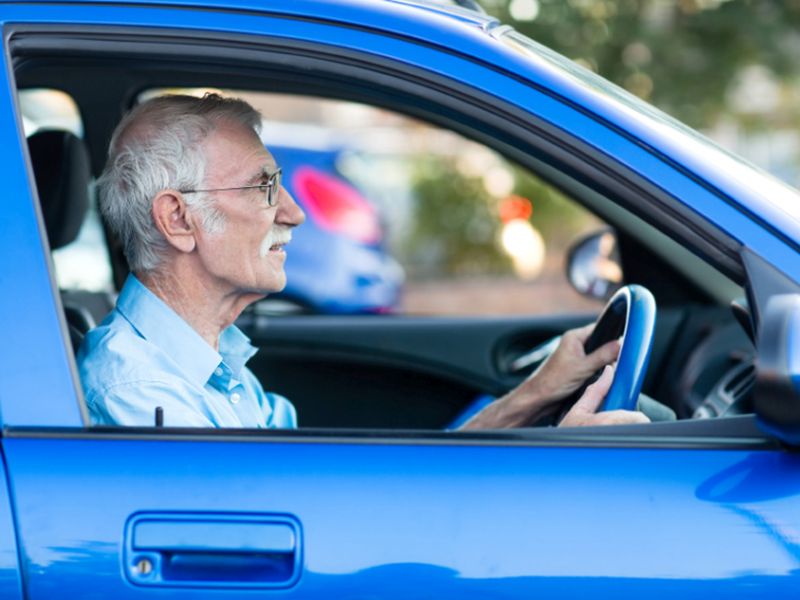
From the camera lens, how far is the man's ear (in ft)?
7.38

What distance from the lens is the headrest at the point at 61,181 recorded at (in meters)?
3.08

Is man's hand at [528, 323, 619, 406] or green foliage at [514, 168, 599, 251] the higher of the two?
green foliage at [514, 168, 599, 251]

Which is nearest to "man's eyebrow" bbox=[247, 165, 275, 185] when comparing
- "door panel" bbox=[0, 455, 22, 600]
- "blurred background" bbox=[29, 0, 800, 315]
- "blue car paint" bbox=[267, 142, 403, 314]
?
"door panel" bbox=[0, 455, 22, 600]

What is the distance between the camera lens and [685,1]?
9219 millimetres

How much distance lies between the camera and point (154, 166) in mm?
2256

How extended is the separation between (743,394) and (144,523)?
143 cm

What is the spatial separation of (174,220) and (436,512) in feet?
2.67

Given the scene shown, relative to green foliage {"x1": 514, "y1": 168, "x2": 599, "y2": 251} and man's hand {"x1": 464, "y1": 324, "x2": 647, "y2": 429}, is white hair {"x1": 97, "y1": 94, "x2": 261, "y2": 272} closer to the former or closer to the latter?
man's hand {"x1": 464, "y1": 324, "x2": 647, "y2": 429}

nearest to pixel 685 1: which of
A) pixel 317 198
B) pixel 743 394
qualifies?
pixel 317 198

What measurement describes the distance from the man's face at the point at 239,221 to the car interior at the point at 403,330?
550 mm

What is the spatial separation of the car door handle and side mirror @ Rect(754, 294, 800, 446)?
24.6 inches

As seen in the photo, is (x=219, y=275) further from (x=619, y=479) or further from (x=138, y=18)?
(x=619, y=479)

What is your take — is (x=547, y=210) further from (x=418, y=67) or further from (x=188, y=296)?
(x=418, y=67)

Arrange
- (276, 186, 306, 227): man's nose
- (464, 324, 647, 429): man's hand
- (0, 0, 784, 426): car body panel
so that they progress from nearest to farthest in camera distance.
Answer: (0, 0, 784, 426): car body panel
(276, 186, 306, 227): man's nose
(464, 324, 647, 429): man's hand
